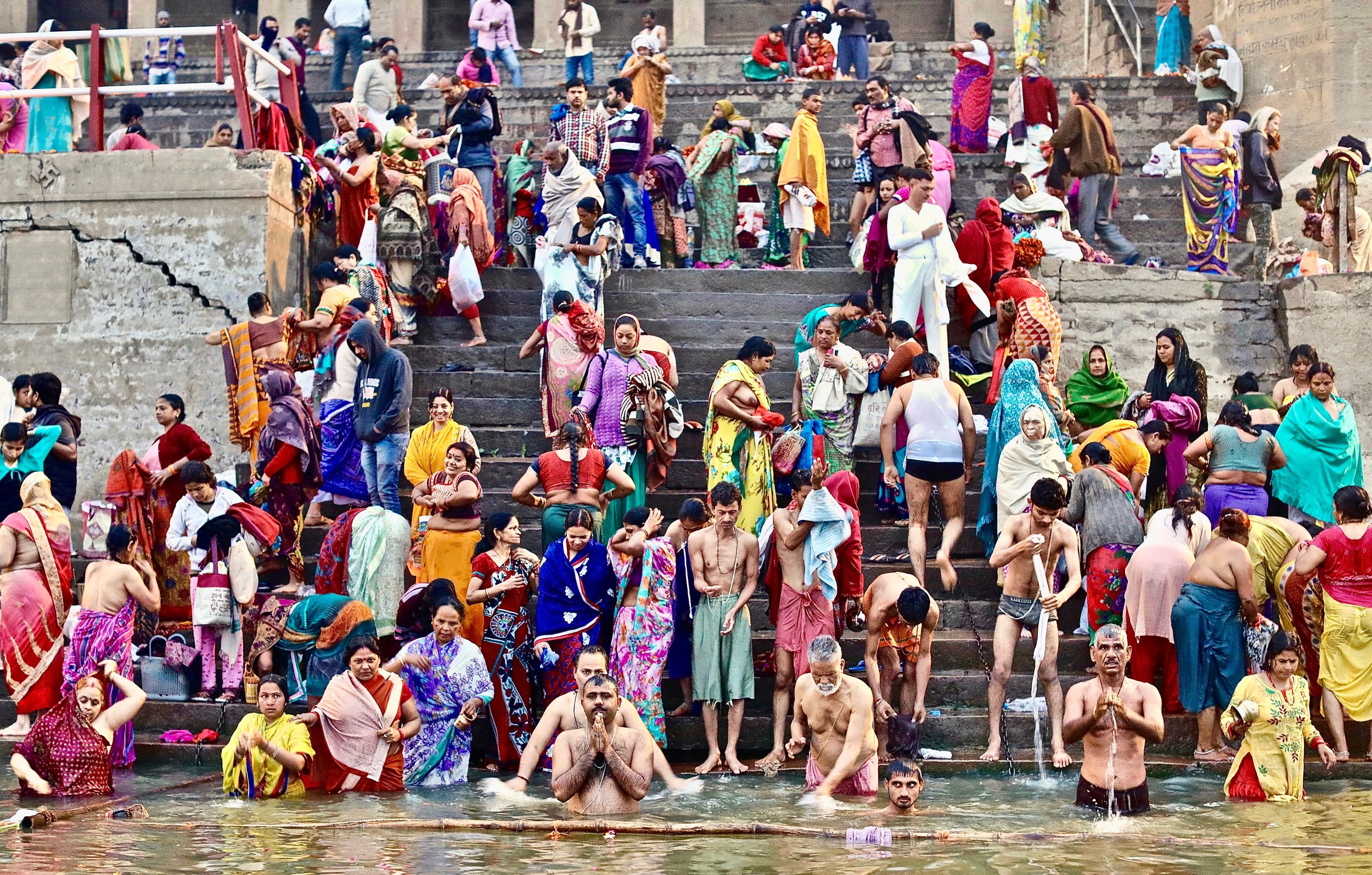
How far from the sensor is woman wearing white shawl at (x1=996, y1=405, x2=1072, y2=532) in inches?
416

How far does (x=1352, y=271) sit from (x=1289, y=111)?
5.07m

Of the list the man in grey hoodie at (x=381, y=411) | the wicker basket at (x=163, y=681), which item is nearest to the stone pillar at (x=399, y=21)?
the man in grey hoodie at (x=381, y=411)

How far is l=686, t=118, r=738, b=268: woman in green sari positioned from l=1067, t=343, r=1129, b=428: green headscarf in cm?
353

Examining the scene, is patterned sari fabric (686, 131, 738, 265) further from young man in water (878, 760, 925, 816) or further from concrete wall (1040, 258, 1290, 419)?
young man in water (878, 760, 925, 816)

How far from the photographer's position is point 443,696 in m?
9.46

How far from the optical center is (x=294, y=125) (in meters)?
13.6

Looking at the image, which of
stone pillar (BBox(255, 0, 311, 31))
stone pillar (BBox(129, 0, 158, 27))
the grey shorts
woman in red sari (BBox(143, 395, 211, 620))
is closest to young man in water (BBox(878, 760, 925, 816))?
the grey shorts

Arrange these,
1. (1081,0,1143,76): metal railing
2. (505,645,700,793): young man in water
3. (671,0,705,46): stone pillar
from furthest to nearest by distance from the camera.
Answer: (671,0,705,46): stone pillar
(1081,0,1143,76): metal railing
(505,645,700,793): young man in water

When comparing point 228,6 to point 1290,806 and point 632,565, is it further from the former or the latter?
point 1290,806

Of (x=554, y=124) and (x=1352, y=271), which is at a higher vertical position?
(x=554, y=124)

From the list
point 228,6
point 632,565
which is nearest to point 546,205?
point 632,565

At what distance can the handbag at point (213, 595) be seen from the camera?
10188mm


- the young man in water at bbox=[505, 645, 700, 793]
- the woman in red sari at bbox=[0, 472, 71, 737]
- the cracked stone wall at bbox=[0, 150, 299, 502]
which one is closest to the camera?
the young man in water at bbox=[505, 645, 700, 793]

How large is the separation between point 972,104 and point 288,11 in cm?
1241
